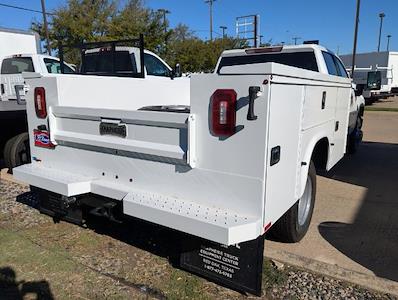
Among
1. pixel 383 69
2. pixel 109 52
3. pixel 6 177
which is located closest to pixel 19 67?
pixel 109 52

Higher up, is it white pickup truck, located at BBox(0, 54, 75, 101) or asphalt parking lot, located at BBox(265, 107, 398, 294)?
white pickup truck, located at BBox(0, 54, 75, 101)

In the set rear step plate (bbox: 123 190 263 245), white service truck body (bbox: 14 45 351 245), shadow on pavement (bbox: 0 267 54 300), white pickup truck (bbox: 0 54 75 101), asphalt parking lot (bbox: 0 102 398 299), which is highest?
white pickup truck (bbox: 0 54 75 101)

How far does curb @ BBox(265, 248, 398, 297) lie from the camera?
299cm

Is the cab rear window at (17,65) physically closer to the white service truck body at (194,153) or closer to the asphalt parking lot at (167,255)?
the asphalt parking lot at (167,255)

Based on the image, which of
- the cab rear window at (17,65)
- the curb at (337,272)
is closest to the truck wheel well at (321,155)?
the curb at (337,272)

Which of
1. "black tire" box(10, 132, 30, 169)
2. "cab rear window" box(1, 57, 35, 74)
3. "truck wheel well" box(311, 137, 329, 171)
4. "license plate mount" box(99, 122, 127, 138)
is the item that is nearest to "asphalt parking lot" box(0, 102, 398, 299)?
"truck wheel well" box(311, 137, 329, 171)

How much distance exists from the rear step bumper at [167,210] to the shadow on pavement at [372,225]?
158 cm

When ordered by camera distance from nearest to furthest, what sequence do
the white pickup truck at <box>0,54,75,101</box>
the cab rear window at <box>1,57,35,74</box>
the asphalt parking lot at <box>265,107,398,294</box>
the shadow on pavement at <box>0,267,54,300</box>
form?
the shadow on pavement at <box>0,267,54,300</box>, the asphalt parking lot at <box>265,107,398,294</box>, the white pickup truck at <box>0,54,75,101</box>, the cab rear window at <box>1,57,35,74</box>

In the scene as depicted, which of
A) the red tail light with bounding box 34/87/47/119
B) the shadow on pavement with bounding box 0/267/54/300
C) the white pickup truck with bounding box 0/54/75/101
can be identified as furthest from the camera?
the white pickup truck with bounding box 0/54/75/101

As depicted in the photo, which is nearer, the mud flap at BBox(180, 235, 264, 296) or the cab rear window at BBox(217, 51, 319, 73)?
the mud flap at BBox(180, 235, 264, 296)

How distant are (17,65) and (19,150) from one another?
5.76 m

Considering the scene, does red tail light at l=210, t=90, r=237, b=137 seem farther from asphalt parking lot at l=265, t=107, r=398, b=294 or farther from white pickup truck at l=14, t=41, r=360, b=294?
asphalt parking lot at l=265, t=107, r=398, b=294

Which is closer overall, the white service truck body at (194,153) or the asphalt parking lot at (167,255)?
the white service truck body at (194,153)

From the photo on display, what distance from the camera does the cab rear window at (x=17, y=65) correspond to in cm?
1048
